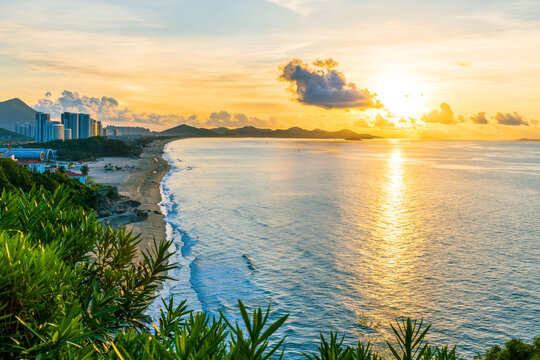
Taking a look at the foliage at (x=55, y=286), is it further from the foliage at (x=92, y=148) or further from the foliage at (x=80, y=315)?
the foliage at (x=92, y=148)

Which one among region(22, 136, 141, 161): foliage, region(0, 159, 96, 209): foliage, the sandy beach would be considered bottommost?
the sandy beach

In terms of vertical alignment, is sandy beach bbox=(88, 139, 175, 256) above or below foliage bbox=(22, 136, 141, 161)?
below

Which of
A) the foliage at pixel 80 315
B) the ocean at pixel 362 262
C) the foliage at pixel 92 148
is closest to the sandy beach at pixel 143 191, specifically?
the ocean at pixel 362 262

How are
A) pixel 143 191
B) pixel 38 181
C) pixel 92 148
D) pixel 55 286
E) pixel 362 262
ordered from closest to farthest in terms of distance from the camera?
pixel 55 286 < pixel 362 262 < pixel 38 181 < pixel 143 191 < pixel 92 148

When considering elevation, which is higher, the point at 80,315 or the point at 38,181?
the point at 80,315

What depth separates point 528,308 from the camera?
27.3 meters

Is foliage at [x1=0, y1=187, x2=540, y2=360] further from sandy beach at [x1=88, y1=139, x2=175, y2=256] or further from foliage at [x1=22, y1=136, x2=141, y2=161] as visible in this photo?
foliage at [x1=22, y1=136, x2=141, y2=161]

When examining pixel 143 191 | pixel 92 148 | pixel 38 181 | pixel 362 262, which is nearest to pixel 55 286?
pixel 362 262

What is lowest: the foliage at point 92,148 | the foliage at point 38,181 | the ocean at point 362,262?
the ocean at point 362,262

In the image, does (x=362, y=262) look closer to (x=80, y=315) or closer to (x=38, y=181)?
(x=80, y=315)

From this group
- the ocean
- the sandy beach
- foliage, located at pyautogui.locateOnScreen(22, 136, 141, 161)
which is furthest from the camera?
foliage, located at pyautogui.locateOnScreen(22, 136, 141, 161)

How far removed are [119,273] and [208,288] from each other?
1798cm

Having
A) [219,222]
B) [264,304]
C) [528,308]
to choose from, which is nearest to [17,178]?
[219,222]

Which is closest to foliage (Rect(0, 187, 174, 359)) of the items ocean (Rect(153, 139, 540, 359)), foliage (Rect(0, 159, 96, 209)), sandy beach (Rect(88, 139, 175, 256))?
ocean (Rect(153, 139, 540, 359))
